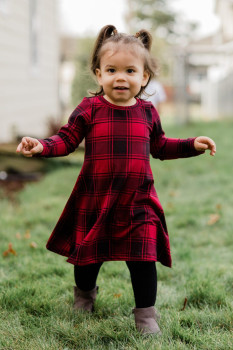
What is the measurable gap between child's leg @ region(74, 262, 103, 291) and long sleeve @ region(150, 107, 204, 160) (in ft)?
2.29

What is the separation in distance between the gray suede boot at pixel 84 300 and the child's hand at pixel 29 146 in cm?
90

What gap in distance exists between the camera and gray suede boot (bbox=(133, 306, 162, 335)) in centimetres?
247

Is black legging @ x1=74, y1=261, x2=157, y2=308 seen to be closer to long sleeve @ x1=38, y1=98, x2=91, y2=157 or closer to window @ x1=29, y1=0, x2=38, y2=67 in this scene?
long sleeve @ x1=38, y1=98, x2=91, y2=157

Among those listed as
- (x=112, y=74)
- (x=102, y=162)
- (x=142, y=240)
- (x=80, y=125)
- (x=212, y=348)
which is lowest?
(x=212, y=348)

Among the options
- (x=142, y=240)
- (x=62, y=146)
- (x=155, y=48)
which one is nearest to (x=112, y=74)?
(x=62, y=146)

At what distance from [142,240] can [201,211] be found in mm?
2933

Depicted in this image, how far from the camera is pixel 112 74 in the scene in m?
2.48

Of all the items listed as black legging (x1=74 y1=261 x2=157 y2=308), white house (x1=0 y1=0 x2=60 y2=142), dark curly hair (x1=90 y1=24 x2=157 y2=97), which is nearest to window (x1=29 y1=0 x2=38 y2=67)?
white house (x1=0 y1=0 x2=60 y2=142)

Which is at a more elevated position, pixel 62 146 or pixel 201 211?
pixel 62 146

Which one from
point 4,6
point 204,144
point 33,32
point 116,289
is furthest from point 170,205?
point 33,32

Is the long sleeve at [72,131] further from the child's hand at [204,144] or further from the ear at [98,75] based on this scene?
the child's hand at [204,144]

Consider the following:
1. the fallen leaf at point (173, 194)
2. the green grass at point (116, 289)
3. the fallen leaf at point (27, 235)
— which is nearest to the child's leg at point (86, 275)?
the green grass at point (116, 289)

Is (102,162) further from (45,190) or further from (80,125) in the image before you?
(45,190)

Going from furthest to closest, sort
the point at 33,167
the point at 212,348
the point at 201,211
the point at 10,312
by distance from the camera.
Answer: the point at 33,167 → the point at 201,211 → the point at 10,312 → the point at 212,348
